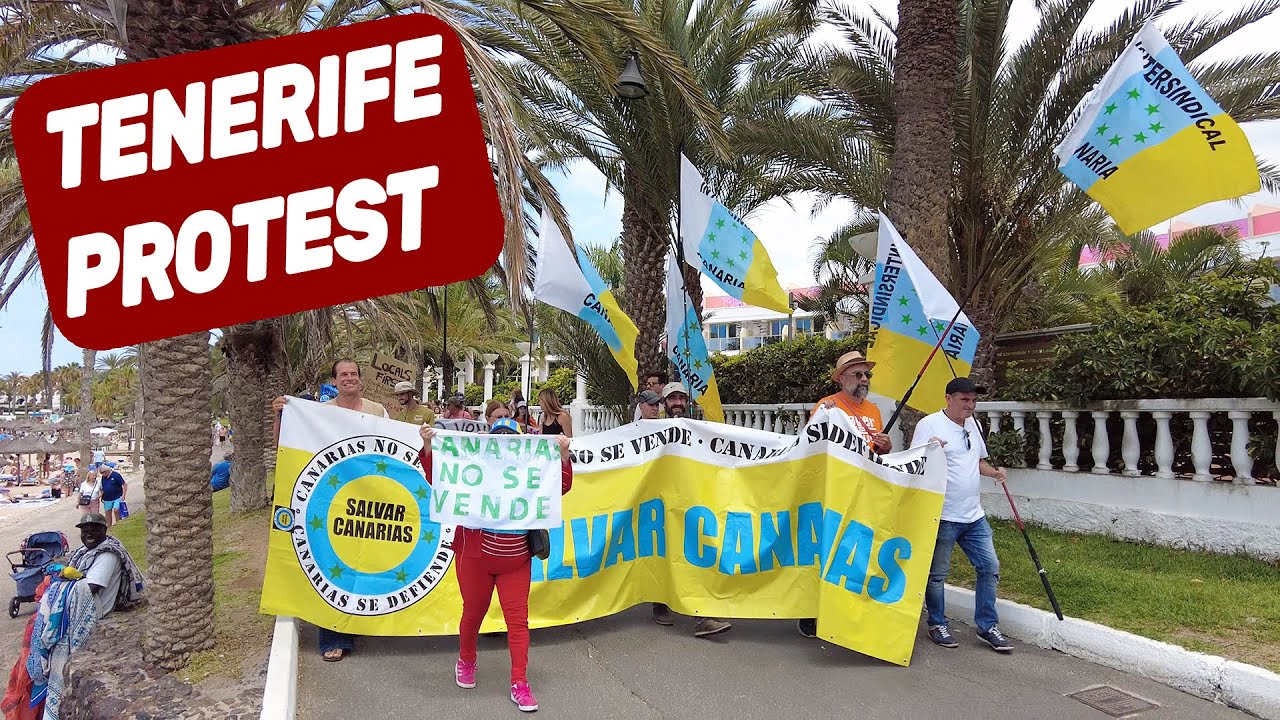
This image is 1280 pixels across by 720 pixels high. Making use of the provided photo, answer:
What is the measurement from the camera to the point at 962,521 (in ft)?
17.9

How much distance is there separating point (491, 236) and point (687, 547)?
2.56 meters

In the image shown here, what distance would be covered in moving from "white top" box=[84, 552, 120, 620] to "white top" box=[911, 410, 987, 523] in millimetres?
5797

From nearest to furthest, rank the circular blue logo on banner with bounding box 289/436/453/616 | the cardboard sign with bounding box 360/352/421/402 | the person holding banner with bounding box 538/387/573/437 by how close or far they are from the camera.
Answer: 1. the circular blue logo on banner with bounding box 289/436/453/616
2. the person holding banner with bounding box 538/387/573/437
3. the cardboard sign with bounding box 360/352/421/402

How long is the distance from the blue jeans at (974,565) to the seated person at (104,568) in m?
5.75

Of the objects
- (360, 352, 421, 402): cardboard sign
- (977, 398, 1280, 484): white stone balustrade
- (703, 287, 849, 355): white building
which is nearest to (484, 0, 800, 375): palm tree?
(360, 352, 421, 402): cardboard sign

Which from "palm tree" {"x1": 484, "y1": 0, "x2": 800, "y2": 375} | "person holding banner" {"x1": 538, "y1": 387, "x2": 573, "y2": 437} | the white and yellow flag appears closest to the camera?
the white and yellow flag

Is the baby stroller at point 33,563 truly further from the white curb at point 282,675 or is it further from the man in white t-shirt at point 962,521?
the man in white t-shirt at point 962,521

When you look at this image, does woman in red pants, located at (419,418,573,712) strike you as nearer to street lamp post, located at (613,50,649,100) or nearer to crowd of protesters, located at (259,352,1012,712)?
crowd of protesters, located at (259,352,1012,712)

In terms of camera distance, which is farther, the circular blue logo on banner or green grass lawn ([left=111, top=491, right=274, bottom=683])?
the circular blue logo on banner

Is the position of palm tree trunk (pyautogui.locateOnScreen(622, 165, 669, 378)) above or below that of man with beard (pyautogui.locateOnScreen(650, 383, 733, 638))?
above

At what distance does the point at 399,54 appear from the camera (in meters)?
5.61

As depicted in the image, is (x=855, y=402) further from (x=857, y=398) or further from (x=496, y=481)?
(x=496, y=481)

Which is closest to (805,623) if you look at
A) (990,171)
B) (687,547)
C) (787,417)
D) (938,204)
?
(687,547)

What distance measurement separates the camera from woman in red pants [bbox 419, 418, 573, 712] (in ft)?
15.3
